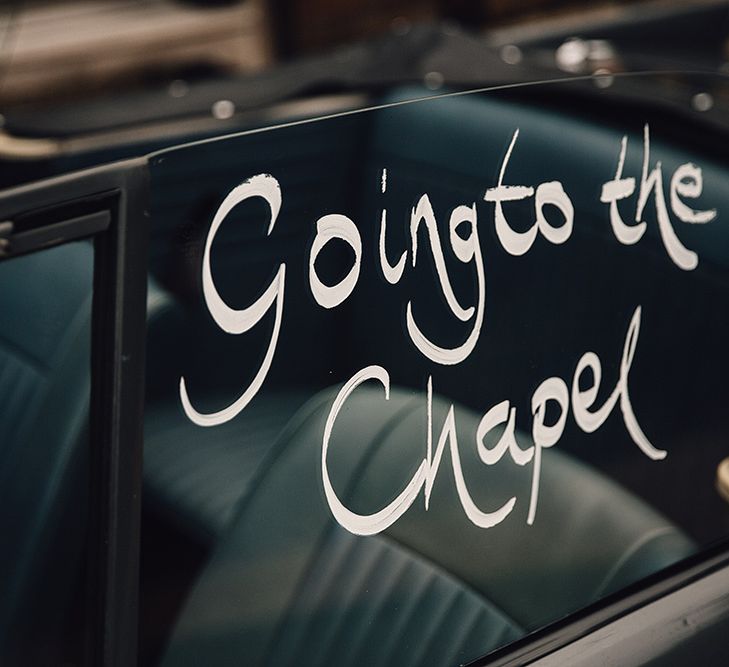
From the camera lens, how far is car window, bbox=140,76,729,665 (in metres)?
0.91

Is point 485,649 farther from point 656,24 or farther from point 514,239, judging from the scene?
point 656,24

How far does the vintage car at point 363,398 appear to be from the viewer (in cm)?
90

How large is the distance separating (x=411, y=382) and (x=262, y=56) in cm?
476

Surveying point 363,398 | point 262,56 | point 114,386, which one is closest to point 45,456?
point 114,386

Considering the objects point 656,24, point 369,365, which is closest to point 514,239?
point 369,365

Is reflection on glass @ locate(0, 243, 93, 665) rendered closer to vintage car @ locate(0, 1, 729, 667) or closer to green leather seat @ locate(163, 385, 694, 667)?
vintage car @ locate(0, 1, 729, 667)

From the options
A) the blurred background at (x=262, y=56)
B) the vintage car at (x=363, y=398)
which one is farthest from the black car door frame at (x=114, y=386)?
the blurred background at (x=262, y=56)

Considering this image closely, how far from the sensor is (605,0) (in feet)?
19.3

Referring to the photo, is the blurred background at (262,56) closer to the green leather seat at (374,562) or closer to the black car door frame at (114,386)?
the green leather seat at (374,562)

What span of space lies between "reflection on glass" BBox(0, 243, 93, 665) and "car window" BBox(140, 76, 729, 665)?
0.06 m

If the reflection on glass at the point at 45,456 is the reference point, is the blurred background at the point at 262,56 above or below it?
above

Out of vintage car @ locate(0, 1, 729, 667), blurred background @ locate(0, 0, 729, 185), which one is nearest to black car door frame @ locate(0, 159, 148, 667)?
vintage car @ locate(0, 1, 729, 667)

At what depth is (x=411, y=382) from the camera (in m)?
0.99

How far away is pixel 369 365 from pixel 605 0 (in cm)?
535
